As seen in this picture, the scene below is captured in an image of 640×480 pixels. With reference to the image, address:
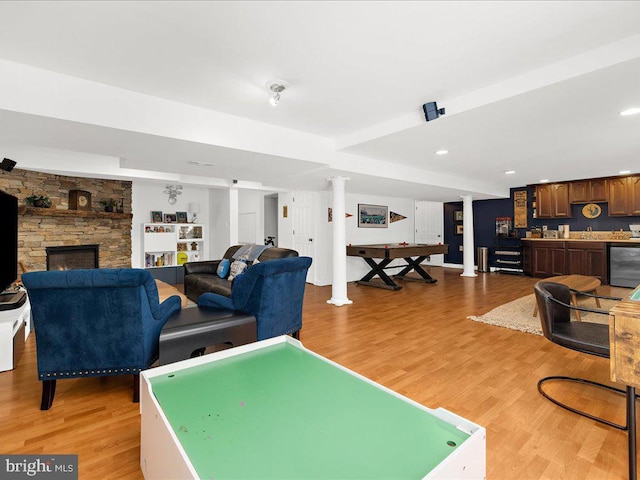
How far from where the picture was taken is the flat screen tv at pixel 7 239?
276cm

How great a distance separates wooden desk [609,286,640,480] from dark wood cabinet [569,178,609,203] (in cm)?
702

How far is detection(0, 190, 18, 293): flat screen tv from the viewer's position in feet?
9.06

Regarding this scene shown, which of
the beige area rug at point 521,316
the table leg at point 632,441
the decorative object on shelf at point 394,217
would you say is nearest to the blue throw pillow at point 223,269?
the beige area rug at point 521,316

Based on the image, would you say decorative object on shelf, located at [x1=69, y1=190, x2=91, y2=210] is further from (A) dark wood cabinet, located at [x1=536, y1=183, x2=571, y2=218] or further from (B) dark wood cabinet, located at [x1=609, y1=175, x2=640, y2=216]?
(B) dark wood cabinet, located at [x1=609, y1=175, x2=640, y2=216]

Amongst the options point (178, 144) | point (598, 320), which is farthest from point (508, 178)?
point (178, 144)

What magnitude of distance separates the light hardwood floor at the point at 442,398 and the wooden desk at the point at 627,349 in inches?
10.0

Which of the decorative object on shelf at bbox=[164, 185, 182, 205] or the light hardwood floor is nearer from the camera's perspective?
the light hardwood floor

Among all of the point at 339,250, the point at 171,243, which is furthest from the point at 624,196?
the point at 171,243

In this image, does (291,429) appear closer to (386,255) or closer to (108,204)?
(386,255)

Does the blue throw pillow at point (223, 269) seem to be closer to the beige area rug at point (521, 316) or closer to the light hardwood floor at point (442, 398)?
the light hardwood floor at point (442, 398)

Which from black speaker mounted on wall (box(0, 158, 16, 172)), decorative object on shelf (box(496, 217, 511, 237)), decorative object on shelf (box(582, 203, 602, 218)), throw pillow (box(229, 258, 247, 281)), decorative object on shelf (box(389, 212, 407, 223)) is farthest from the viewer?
decorative object on shelf (box(496, 217, 511, 237))

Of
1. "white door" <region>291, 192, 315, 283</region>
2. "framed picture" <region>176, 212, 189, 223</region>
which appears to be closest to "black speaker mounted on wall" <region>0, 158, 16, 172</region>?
"framed picture" <region>176, 212, 189, 223</region>

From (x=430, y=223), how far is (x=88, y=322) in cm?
881

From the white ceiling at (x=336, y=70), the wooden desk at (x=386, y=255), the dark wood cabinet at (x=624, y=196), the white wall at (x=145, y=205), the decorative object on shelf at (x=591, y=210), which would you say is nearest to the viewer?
the white ceiling at (x=336, y=70)
